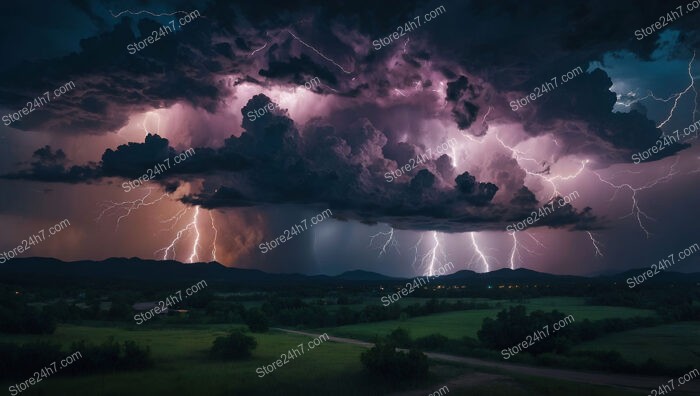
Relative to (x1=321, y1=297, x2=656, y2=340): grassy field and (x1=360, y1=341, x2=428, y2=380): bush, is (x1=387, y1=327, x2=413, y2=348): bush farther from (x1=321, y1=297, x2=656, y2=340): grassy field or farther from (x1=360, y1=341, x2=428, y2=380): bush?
(x1=360, y1=341, x2=428, y2=380): bush

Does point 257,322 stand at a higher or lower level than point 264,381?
higher

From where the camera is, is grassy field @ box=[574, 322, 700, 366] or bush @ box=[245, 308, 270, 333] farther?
bush @ box=[245, 308, 270, 333]

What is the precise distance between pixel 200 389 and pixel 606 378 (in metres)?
26.5

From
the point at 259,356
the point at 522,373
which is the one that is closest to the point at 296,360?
the point at 259,356

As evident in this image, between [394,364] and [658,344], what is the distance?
2782 cm

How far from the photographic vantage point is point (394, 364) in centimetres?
3225

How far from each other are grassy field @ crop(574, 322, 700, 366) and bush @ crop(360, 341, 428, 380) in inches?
682

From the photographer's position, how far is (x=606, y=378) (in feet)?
112

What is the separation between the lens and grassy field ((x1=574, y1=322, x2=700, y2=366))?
38.7 meters

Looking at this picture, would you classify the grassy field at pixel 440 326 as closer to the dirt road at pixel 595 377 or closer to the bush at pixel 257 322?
the bush at pixel 257 322

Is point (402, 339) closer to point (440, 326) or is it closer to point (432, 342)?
point (432, 342)

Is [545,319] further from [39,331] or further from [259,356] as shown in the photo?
[39,331]

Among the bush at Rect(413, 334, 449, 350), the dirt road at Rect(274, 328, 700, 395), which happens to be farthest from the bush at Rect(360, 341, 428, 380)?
the bush at Rect(413, 334, 449, 350)

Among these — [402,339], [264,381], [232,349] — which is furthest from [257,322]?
[264,381]
